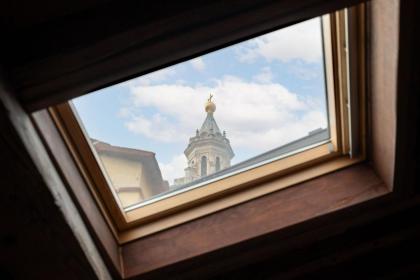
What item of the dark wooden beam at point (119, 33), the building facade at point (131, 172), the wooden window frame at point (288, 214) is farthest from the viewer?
the building facade at point (131, 172)

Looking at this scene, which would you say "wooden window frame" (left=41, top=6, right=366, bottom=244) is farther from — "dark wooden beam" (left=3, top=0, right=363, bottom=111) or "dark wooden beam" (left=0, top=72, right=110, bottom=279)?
"dark wooden beam" (left=3, top=0, right=363, bottom=111)

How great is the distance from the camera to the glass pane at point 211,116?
4.88ft

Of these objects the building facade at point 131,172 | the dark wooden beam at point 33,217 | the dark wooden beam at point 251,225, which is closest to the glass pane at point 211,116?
the building facade at point 131,172

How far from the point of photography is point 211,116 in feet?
5.28

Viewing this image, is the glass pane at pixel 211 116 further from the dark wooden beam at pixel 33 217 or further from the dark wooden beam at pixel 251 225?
the dark wooden beam at pixel 33 217

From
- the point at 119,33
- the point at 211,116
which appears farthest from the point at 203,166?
the point at 119,33

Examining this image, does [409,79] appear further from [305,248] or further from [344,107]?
[305,248]

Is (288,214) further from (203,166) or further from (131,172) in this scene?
(131,172)

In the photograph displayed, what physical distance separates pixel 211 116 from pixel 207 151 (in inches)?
4.4

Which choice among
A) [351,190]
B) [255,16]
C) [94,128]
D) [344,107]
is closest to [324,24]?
[344,107]

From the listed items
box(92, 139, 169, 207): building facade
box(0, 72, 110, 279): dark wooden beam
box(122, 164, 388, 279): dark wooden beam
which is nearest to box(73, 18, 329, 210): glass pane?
box(92, 139, 169, 207): building facade

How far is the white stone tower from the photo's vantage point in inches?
63.4

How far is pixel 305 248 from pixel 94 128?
0.86 metres

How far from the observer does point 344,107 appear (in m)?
1.56
